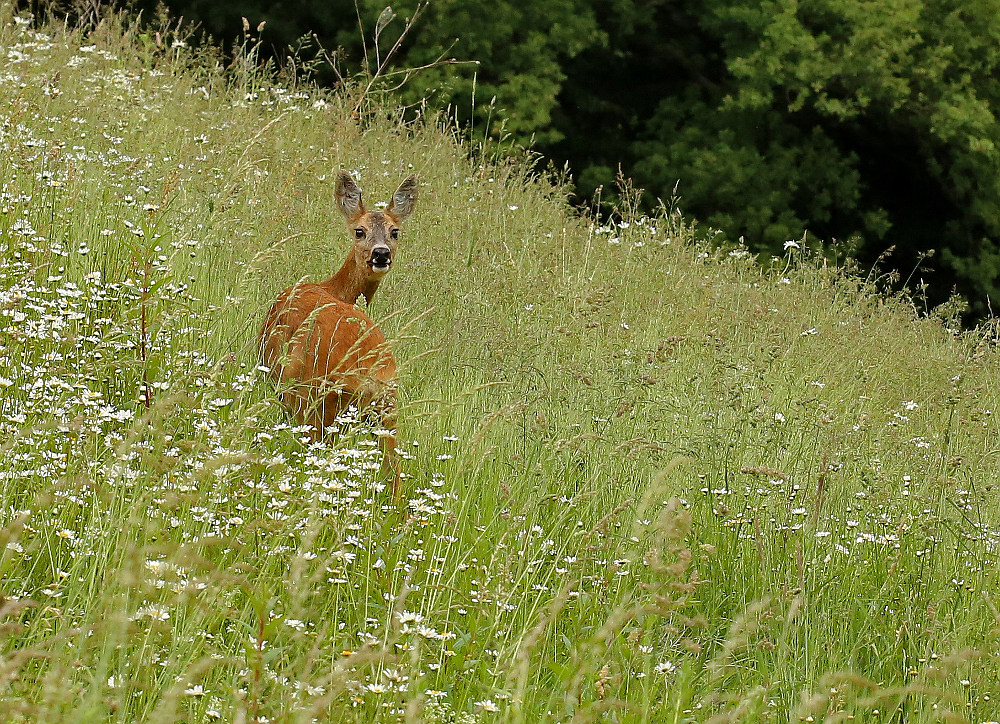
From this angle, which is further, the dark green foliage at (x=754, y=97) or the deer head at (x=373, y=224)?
the dark green foliage at (x=754, y=97)

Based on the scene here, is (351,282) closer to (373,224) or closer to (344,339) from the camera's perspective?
(373,224)

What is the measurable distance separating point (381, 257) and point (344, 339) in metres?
1.38

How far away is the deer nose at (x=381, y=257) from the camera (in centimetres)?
576

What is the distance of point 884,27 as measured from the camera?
15289mm

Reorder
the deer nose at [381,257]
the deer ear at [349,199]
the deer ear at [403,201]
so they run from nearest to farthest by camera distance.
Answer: the deer nose at [381,257]
the deer ear at [349,199]
the deer ear at [403,201]

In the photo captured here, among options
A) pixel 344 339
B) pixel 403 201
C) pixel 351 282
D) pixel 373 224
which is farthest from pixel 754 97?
pixel 344 339

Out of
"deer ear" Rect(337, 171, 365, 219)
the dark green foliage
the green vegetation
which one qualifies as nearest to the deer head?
"deer ear" Rect(337, 171, 365, 219)

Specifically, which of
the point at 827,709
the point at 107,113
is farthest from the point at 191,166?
the point at 827,709

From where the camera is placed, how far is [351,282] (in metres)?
5.93

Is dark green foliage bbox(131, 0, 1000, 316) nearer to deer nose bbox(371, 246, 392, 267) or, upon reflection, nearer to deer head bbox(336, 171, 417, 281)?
deer head bbox(336, 171, 417, 281)

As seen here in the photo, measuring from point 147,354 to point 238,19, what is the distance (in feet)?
48.5

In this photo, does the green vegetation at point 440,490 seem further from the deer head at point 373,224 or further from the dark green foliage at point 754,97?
the dark green foliage at point 754,97

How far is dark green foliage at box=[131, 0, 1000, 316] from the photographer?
15344mm

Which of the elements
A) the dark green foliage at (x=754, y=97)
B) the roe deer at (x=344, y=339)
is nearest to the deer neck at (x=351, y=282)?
the roe deer at (x=344, y=339)
